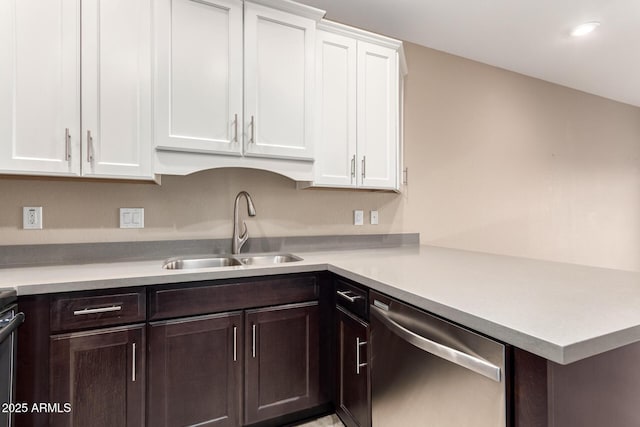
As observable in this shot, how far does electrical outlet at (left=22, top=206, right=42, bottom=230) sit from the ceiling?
2.02 meters

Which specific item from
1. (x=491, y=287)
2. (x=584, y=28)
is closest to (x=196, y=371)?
(x=491, y=287)

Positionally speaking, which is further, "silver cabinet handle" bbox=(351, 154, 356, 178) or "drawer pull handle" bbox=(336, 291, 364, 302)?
"silver cabinet handle" bbox=(351, 154, 356, 178)

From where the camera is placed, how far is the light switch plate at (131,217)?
6.10 feet

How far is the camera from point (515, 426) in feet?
2.74

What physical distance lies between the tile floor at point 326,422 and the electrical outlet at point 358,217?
1.29 m

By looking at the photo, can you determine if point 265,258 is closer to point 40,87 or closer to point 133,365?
point 133,365

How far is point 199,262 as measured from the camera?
1966mm

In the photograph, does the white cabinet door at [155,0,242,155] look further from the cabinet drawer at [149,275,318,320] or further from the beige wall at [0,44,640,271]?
the cabinet drawer at [149,275,318,320]

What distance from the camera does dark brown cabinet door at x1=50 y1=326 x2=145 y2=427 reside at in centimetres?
130

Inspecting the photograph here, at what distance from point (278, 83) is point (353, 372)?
1.62 meters

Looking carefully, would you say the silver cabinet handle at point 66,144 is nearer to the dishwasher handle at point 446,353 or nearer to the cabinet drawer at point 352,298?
the cabinet drawer at point 352,298

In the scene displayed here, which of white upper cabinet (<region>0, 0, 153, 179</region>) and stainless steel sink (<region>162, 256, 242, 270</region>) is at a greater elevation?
white upper cabinet (<region>0, 0, 153, 179</region>)

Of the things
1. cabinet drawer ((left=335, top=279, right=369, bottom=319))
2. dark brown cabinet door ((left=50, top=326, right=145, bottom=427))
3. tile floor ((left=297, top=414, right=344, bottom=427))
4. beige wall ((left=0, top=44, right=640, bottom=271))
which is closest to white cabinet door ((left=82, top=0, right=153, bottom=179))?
beige wall ((left=0, top=44, right=640, bottom=271))

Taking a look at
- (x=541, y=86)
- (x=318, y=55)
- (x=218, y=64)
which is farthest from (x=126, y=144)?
(x=541, y=86)
